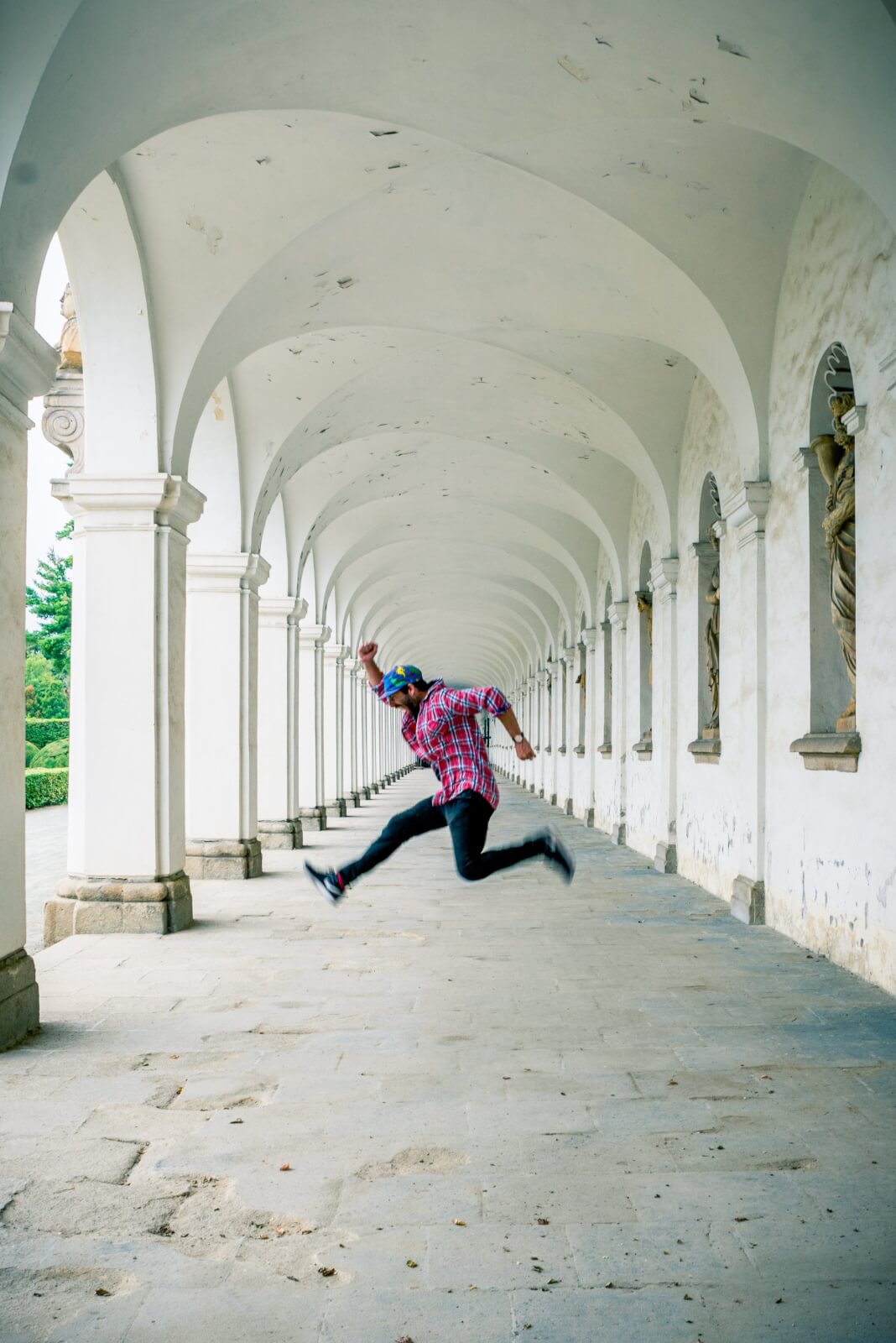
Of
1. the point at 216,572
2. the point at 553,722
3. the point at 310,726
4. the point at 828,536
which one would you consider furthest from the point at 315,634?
the point at 828,536

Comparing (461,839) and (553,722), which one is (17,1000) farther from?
(553,722)

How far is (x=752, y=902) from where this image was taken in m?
8.25

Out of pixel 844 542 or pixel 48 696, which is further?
pixel 48 696

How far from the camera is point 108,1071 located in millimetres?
4383

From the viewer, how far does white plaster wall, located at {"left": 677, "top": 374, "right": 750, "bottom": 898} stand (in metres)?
9.34

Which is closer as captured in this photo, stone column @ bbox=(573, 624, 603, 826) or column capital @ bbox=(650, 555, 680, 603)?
column capital @ bbox=(650, 555, 680, 603)

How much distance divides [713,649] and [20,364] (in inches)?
286

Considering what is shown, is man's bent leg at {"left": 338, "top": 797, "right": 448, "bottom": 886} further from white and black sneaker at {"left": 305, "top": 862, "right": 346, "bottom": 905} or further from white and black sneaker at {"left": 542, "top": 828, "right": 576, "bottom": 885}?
white and black sneaker at {"left": 542, "top": 828, "right": 576, "bottom": 885}

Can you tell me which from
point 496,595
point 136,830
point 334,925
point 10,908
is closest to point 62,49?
point 10,908

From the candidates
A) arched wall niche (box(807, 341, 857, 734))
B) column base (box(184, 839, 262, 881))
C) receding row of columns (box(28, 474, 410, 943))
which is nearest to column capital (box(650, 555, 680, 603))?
arched wall niche (box(807, 341, 857, 734))

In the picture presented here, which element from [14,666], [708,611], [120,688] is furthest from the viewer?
[708,611]

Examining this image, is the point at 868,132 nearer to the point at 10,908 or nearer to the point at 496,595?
the point at 10,908

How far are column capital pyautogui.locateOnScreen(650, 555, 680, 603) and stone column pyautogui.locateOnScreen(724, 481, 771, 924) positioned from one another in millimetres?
2945

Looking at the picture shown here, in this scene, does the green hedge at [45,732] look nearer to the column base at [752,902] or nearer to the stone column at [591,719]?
the stone column at [591,719]
